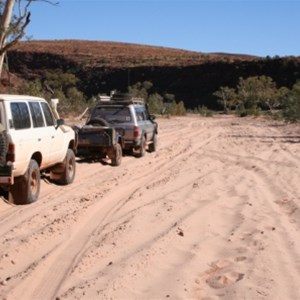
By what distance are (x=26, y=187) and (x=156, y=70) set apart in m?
87.1

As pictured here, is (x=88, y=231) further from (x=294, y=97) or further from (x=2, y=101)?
(x=294, y=97)

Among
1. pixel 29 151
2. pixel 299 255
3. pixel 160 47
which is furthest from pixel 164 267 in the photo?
pixel 160 47

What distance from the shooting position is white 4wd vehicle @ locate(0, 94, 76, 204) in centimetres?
854

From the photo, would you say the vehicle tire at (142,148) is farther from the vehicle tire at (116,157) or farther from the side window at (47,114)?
the side window at (47,114)

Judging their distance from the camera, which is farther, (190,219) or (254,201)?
(254,201)

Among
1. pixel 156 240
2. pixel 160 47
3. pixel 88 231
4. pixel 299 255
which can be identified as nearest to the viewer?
pixel 299 255

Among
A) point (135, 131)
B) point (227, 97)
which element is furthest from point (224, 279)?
point (227, 97)

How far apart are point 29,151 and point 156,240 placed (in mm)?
3097

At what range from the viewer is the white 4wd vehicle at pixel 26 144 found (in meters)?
8.54

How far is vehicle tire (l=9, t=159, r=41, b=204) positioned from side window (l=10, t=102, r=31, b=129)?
0.63m

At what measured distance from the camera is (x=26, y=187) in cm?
927

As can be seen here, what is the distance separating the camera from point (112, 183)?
1208cm

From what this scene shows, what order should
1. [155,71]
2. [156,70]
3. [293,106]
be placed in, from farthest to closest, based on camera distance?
[156,70] < [155,71] < [293,106]

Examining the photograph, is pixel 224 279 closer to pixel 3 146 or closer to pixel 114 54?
pixel 3 146
